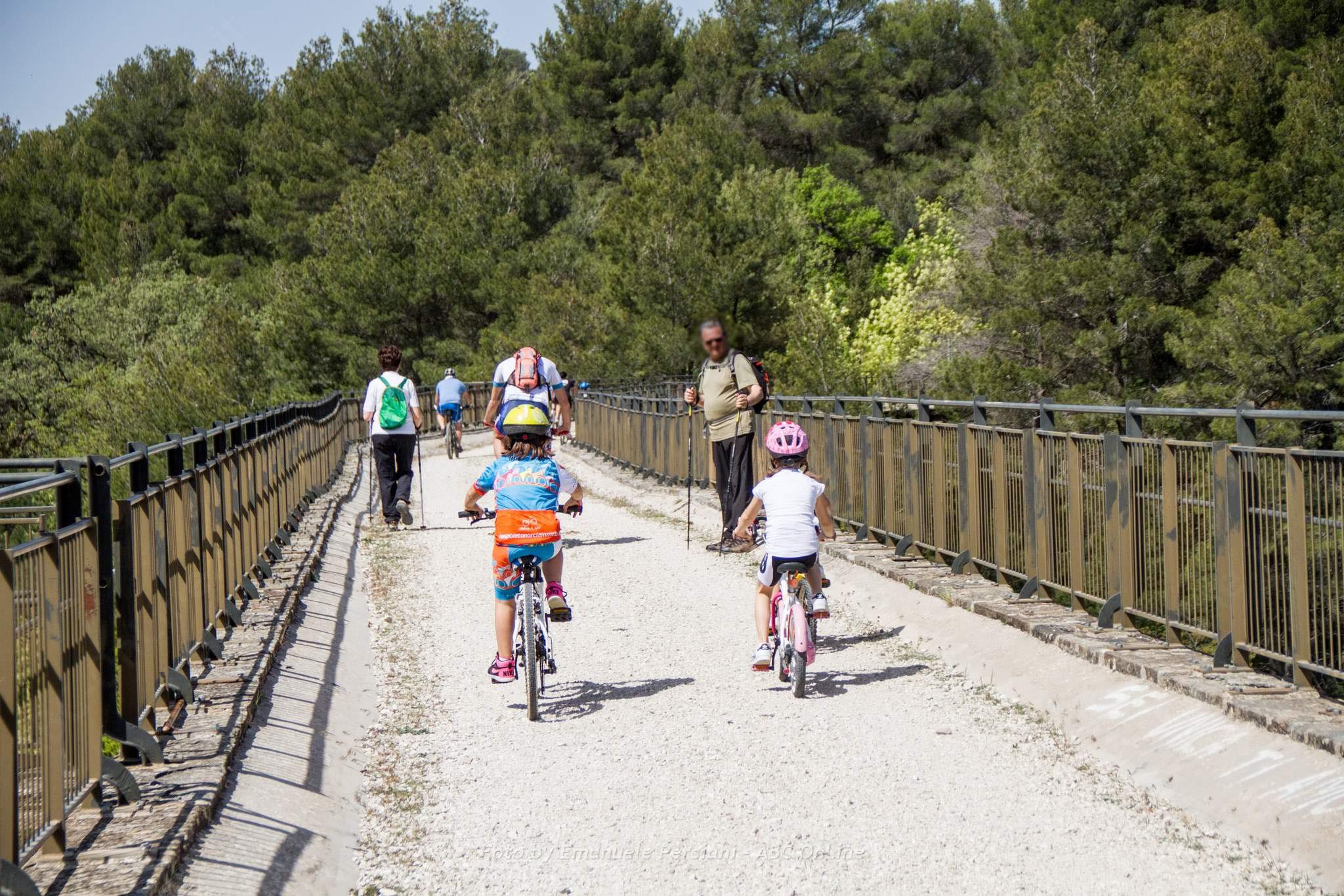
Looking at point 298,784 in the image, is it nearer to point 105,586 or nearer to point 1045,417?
point 105,586

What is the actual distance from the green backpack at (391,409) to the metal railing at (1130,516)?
189 inches

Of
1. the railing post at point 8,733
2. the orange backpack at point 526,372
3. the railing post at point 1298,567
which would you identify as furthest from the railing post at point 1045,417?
the railing post at point 8,733

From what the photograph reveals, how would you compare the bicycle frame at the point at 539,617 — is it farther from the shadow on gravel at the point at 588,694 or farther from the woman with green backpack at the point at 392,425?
the woman with green backpack at the point at 392,425

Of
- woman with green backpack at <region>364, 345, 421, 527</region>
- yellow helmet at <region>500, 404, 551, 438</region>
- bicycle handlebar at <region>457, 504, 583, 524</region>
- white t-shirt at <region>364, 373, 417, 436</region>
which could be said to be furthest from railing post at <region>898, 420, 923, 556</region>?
white t-shirt at <region>364, 373, 417, 436</region>

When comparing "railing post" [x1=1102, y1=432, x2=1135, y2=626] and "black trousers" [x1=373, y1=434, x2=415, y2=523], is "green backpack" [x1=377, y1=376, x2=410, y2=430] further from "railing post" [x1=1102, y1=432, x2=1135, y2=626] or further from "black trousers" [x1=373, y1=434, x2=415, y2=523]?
"railing post" [x1=1102, y1=432, x2=1135, y2=626]

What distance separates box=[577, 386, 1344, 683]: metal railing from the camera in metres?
6.55

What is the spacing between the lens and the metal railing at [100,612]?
4523 millimetres

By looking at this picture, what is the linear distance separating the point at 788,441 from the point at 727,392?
181 inches

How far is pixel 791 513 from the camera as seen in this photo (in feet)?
26.3

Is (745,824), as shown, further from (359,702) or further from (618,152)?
(618,152)

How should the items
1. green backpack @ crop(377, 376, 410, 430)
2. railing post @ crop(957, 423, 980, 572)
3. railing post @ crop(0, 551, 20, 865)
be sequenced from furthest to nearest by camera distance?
green backpack @ crop(377, 376, 410, 430), railing post @ crop(957, 423, 980, 572), railing post @ crop(0, 551, 20, 865)

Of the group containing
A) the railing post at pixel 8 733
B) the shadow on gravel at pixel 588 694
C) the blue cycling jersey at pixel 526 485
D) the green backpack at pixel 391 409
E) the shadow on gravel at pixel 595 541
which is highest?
the green backpack at pixel 391 409

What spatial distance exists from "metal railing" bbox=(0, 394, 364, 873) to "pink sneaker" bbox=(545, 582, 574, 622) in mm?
1795

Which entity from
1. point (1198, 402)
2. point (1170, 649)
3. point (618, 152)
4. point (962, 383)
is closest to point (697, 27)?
point (618, 152)
